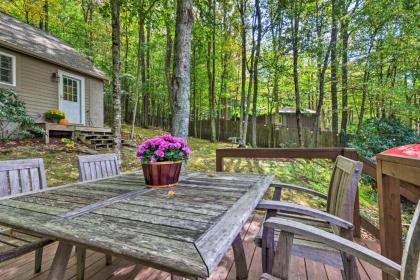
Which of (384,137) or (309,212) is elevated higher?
(384,137)

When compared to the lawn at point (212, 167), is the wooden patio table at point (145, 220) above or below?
above

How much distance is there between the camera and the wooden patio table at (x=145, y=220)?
2.52 ft

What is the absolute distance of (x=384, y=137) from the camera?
21.2ft

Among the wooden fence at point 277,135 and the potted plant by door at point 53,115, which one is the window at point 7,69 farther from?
the wooden fence at point 277,135

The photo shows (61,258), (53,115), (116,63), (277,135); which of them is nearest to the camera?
(61,258)

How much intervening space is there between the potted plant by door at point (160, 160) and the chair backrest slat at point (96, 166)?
799 mm

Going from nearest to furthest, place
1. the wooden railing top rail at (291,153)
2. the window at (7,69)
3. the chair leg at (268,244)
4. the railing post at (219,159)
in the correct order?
1. the chair leg at (268,244)
2. the wooden railing top rail at (291,153)
3. the railing post at (219,159)
4. the window at (7,69)

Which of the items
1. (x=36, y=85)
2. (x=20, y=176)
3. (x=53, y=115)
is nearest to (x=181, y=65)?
(x=20, y=176)

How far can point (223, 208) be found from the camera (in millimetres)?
1189

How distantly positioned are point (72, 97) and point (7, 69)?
207cm

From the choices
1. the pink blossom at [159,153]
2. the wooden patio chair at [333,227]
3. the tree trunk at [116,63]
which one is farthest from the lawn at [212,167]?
the pink blossom at [159,153]

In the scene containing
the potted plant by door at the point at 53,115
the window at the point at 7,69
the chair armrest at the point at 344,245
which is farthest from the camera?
the potted plant by door at the point at 53,115

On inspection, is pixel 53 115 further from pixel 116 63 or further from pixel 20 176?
pixel 20 176

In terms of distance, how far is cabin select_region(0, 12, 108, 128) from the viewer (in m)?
6.50
